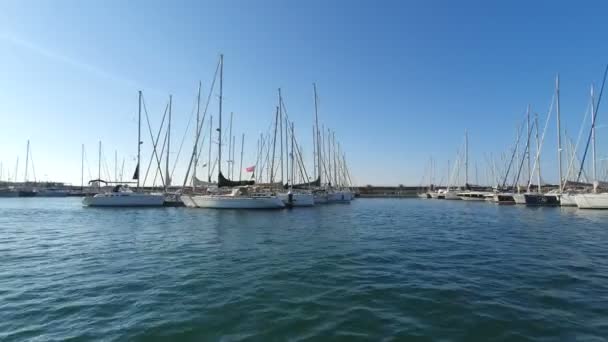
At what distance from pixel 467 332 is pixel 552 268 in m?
7.71

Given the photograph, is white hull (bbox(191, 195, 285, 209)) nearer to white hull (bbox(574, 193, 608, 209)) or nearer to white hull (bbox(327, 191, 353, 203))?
white hull (bbox(327, 191, 353, 203))

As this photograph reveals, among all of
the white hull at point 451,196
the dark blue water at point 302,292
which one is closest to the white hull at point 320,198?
the dark blue water at point 302,292

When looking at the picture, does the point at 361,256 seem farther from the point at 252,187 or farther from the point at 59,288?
the point at 252,187

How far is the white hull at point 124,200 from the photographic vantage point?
4791cm

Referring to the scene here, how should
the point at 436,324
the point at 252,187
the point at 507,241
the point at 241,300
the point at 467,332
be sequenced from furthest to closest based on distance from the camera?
the point at 252,187 → the point at 507,241 → the point at 241,300 → the point at 436,324 → the point at 467,332

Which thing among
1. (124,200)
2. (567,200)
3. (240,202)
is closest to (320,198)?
(240,202)

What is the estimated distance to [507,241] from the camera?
17.7 metres

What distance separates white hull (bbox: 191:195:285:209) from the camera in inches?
1591

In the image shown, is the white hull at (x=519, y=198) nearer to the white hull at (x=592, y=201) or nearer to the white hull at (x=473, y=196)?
the white hull at (x=592, y=201)

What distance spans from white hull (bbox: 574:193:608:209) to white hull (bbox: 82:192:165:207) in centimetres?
5825

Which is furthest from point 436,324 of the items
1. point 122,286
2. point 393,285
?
point 122,286

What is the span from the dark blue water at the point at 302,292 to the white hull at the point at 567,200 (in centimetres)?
3847

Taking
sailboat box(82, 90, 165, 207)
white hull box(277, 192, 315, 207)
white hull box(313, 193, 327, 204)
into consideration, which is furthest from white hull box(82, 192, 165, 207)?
white hull box(313, 193, 327, 204)

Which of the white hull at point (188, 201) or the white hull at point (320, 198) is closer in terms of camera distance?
the white hull at point (188, 201)
